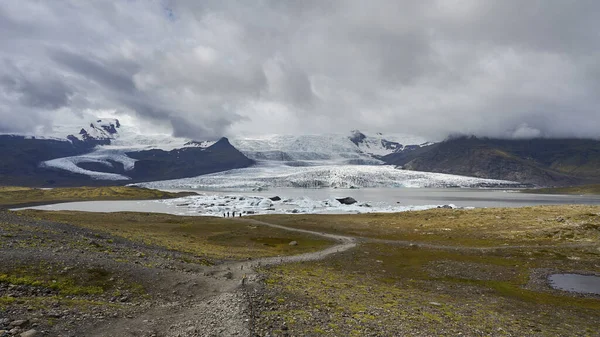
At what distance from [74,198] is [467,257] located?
522 ft

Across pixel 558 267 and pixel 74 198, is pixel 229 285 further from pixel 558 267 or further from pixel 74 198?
pixel 74 198

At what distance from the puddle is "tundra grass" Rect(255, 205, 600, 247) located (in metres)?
14.4

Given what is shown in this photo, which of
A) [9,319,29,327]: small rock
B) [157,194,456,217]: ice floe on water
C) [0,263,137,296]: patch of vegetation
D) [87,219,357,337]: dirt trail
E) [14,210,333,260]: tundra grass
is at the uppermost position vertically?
[9,319,29,327]: small rock

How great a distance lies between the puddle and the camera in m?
23.7

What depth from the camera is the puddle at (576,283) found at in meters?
23.7

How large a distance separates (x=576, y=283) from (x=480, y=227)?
2993 cm

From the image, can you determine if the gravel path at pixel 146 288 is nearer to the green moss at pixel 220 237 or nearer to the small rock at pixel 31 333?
the small rock at pixel 31 333

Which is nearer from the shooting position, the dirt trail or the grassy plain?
the dirt trail

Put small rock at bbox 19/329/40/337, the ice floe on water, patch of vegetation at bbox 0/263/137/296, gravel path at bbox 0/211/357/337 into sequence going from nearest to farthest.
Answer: small rock at bbox 19/329/40/337 → gravel path at bbox 0/211/357/337 → patch of vegetation at bbox 0/263/137/296 → the ice floe on water

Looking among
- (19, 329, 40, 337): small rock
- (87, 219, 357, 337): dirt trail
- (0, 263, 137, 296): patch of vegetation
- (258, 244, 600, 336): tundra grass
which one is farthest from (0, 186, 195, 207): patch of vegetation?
(19, 329, 40, 337): small rock

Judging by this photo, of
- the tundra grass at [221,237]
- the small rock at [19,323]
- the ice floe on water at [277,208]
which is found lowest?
the ice floe on water at [277,208]

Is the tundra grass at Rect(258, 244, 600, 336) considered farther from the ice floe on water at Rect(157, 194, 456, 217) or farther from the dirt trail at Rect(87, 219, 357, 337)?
the ice floe on water at Rect(157, 194, 456, 217)

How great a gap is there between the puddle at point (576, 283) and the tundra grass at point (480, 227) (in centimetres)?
1442

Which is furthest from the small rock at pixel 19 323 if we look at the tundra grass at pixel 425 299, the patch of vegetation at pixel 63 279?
the tundra grass at pixel 425 299
